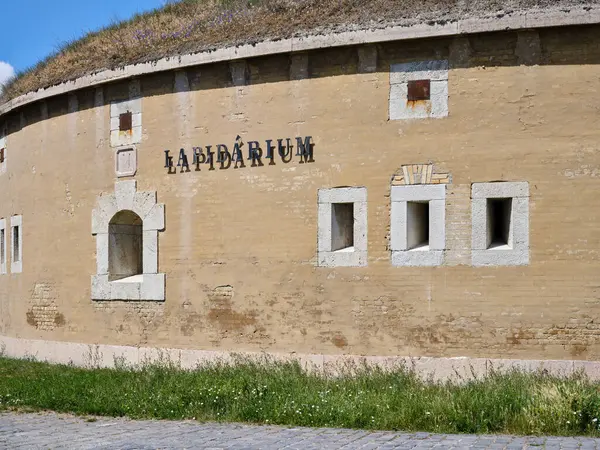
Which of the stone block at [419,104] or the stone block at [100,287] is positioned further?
the stone block at [100,287]

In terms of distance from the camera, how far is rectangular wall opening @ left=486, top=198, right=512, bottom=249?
11.2 metres

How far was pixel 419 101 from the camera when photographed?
37.9ft

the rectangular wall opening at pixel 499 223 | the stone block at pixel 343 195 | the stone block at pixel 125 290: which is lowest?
the stone block at pixel 125 290

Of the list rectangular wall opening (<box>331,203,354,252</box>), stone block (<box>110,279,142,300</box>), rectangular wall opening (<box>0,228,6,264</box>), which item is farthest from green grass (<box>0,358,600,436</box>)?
rectangular wall opening (<box>0,228,6,264</box>)

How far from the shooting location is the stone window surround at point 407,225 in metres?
11.4

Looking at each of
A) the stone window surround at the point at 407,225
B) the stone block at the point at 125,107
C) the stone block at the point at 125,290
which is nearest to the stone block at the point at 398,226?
the stone window surround at the point at 407,225

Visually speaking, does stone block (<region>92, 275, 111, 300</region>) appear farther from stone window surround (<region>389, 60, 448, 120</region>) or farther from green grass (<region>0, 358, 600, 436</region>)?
stone window surround (<region>389, 60, 448, 120</region>)

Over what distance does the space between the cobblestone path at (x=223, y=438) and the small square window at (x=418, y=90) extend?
15.7 ft

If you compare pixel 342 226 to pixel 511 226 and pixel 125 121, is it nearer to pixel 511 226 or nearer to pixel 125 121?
pixel 511 226

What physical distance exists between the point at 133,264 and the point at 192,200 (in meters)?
2.09

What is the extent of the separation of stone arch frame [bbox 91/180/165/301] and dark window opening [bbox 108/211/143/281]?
0.11m

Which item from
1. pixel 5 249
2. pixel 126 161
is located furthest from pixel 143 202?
pixel 5 249

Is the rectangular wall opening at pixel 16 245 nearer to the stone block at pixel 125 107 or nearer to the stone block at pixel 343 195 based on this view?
the stone block at pixel 125 107

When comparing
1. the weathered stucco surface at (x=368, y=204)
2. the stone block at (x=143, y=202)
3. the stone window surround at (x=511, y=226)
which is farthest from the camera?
the stone block at (x=143, y=202)
